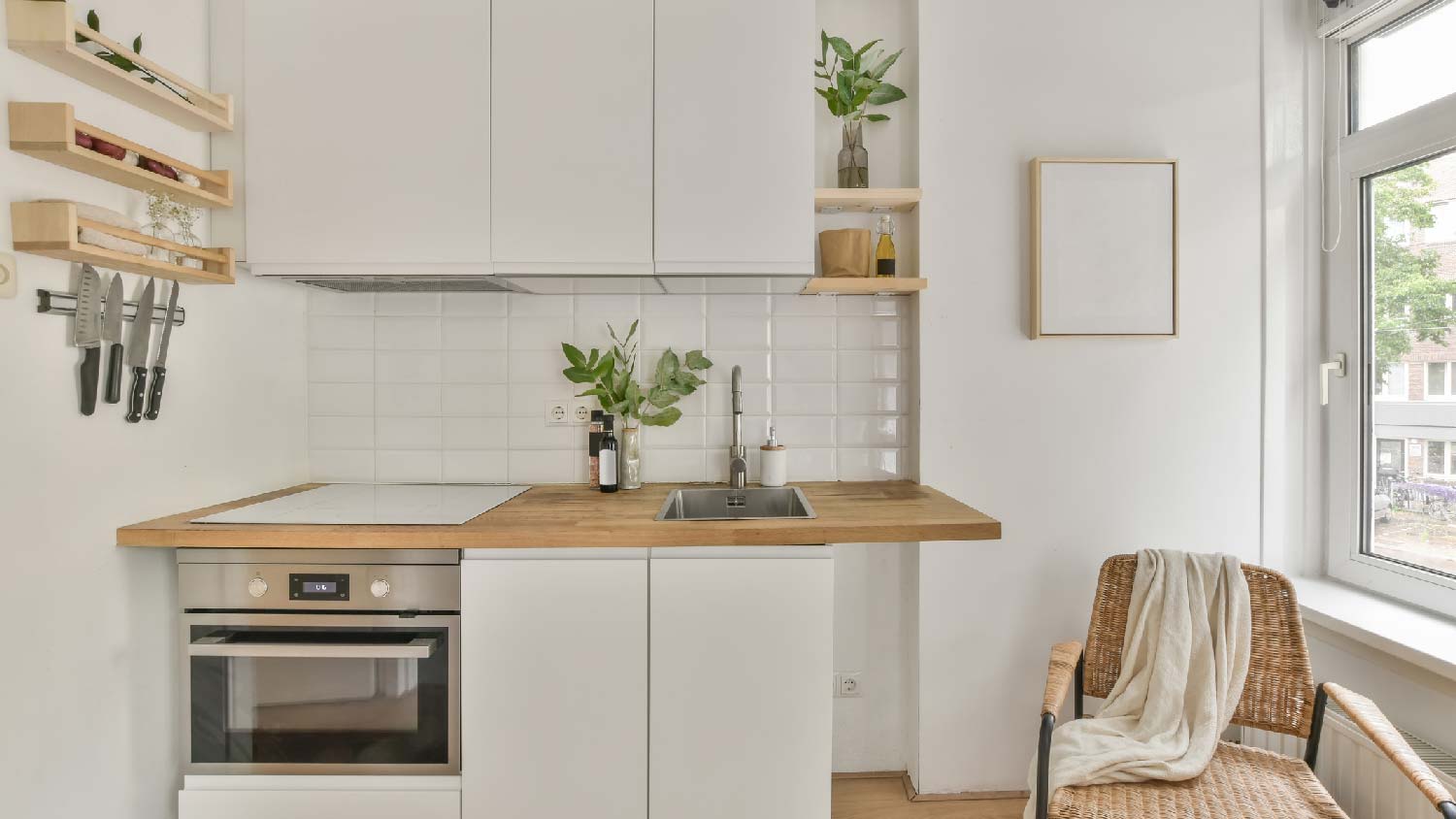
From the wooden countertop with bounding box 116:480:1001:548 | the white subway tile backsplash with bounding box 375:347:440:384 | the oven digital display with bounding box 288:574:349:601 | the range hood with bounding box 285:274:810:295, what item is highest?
the range hood with bounding box 285:274:810:295

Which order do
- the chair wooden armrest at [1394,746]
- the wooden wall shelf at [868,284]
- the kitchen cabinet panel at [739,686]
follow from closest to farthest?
the chair wooden armrest at [1394,746] → the kitchen cabinet panel at [739,686] → the wooden wall shelf at [868,284]

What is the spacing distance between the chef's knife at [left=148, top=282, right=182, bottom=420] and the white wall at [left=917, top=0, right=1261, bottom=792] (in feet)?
6.60

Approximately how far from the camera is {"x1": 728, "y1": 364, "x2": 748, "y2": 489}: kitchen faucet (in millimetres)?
2123

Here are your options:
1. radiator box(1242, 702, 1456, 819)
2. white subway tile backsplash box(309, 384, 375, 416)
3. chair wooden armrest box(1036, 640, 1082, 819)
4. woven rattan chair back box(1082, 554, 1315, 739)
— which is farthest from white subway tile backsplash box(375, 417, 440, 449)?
radiator box(1242, 702, 1456, 819)

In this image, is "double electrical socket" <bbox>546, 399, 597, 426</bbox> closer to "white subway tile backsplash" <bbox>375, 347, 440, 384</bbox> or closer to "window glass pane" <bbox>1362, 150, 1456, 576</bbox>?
"white subway tile backsplash" <bbox>375, 347, 440, 384</bbox>

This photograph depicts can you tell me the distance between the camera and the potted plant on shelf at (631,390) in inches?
83.7

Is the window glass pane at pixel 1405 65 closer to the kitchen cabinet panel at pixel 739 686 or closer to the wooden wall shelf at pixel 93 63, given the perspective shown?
the kitchen cabinet panel at pixel 739 686

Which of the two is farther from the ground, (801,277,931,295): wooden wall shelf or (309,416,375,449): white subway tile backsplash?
(801,277,931,295): wooden wall shelf

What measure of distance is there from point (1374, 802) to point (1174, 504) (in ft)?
2.86

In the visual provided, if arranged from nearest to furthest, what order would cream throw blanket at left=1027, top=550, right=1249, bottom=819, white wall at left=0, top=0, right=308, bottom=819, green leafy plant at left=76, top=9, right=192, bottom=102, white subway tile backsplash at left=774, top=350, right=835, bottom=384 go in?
white wall at left=0, top=0, right=308, bottom=819, green leafy plant at left=76, top=9, right=192, bottom=102, cream throw blanket at left=1027, top=550, right=1249, bottom=819, white subway tile backsplash at left=774, top=350, right=835, bottom=384

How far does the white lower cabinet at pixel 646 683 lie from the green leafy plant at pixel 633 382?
603 millimetres

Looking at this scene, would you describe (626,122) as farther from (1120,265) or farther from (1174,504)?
(1174,504)

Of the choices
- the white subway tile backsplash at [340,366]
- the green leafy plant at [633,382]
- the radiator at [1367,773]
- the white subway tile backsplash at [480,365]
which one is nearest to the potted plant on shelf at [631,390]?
the green leafy plant at [633,382]

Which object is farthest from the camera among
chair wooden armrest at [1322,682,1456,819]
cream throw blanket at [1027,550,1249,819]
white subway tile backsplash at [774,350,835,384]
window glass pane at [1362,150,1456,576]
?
white subway tile backsplash at [774,350,835,384]
